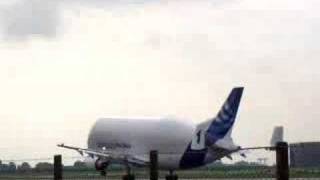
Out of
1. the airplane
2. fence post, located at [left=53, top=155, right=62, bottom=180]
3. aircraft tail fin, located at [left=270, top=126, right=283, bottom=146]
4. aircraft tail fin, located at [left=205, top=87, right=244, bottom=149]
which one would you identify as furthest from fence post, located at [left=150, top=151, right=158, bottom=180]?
aircraft tail fin, located at [left=270, top=126, right=283, bottom=146]

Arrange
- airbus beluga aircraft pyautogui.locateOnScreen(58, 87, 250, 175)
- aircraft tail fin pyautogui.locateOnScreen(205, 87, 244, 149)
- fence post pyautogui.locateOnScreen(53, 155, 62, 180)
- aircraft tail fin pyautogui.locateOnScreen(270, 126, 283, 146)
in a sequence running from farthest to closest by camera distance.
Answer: aircraft tail fin pyautogui.locateOnScreen(270, 126, 283, 146)
airbus beluga aircraft pyautogui.locateOnScreen(58, 87, 250, 175)
aircraft tail fin pyautogui.locateOnScreen(205, 87, 244, 149)
fence post pyautogui.locateOnScreen(53, 155, 62, 180)

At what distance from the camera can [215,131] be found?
55.4 metres

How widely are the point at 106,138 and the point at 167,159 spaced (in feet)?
25.7

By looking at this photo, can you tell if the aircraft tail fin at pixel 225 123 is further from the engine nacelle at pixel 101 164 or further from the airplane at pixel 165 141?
the engine nacelle at pixel 101 164

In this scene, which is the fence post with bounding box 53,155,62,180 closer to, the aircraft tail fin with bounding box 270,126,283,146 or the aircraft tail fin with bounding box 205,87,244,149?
the aircraft tail fin with bounding box 205,87,244,149

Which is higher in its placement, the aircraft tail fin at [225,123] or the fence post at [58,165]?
the aircraft tail fin at [225,123]

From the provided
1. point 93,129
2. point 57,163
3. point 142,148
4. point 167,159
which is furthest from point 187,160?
point 57,163

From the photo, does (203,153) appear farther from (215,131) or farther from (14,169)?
(14,169)

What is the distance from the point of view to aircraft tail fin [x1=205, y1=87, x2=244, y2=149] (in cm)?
5506

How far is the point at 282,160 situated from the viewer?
1184 cm

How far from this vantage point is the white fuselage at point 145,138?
186ft

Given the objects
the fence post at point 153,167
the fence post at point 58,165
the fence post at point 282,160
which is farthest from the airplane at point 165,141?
the fence post at point 282,160

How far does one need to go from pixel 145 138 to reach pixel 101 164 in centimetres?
402

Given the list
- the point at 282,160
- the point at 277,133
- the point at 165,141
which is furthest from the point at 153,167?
the point at 277,133
